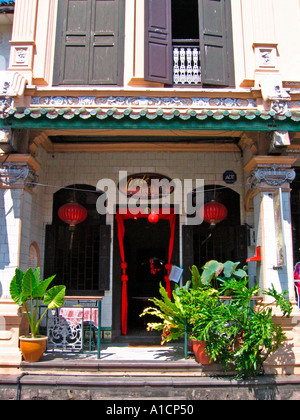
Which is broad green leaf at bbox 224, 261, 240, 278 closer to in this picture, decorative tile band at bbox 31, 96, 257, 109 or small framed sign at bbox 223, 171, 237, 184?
small framed sign at bbox 223, 171, 237, 184

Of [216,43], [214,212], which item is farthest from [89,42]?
[214,212]

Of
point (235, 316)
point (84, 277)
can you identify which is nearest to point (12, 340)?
point (84, 277)

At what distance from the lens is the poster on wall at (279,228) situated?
680 cm

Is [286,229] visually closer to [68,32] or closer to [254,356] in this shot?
[254,356]

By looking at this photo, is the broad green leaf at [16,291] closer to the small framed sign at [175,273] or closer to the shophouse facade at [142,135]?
the shophouse facade at [142,135]

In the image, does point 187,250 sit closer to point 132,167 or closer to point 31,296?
point 132,167

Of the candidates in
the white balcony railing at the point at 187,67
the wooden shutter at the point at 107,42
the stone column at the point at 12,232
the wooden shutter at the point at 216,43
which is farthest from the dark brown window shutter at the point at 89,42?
the stone column at the point at 12,232

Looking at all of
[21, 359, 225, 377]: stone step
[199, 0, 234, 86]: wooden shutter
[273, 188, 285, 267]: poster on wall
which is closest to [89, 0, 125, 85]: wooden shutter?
[199, 0, 234, 86]: wooden shutter

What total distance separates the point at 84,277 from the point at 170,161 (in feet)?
10.8

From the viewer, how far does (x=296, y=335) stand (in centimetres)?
686

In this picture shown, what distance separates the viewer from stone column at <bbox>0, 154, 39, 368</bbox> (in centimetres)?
676

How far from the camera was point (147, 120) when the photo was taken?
22.8 ft

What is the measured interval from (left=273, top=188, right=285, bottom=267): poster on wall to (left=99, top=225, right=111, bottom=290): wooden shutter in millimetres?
3721

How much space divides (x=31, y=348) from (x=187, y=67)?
620cm
